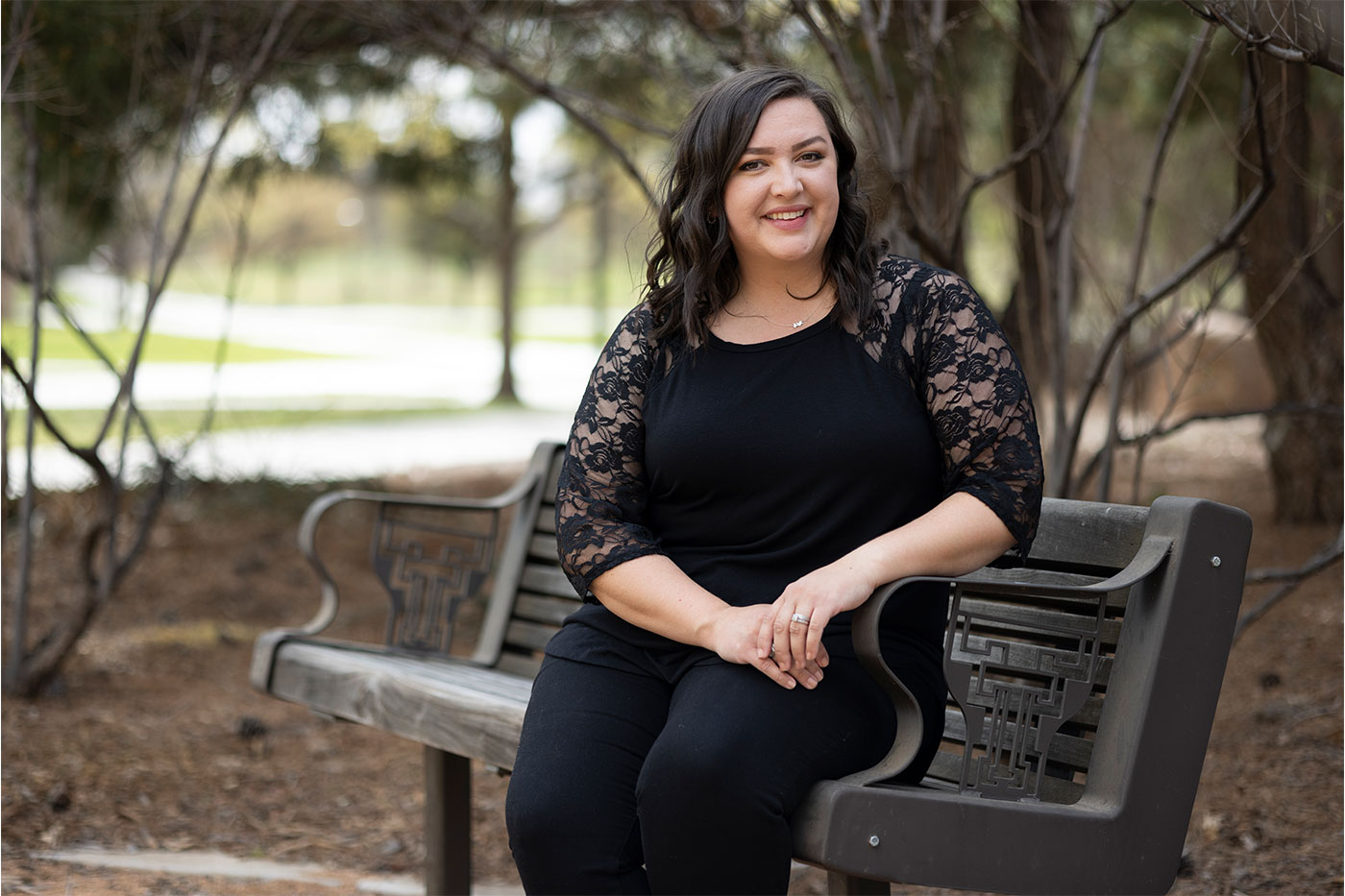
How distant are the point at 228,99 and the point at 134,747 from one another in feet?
8.21

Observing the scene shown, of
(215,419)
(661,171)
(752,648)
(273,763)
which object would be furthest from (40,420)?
(215,419)

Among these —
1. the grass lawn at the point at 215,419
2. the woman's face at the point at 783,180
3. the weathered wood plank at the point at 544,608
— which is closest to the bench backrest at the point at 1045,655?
the woman's face at the point at 783,180

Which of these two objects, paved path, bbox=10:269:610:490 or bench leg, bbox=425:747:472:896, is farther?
paved path, bbox=10:269:610:490

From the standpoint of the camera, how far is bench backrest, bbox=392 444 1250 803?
221cm

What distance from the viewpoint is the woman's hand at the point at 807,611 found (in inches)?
85.2

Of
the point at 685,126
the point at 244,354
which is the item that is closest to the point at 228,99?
the point at 685,126

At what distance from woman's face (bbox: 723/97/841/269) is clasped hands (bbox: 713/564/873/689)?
0.60 metres

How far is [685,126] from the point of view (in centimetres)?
252

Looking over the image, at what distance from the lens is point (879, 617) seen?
2164 millimetres

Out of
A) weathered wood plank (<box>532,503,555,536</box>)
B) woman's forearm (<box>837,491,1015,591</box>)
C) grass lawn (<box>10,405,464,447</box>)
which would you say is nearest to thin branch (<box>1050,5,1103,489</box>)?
weathered wood plank (<box>532,503,555,536</box>)

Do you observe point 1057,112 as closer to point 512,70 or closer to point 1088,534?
point 1088,534

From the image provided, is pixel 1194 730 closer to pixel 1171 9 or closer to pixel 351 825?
pixel 351 825

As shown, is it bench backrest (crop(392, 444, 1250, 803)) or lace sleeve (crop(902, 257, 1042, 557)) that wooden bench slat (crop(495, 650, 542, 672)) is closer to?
bench backrest (crop(392, 444, 1250, 803))

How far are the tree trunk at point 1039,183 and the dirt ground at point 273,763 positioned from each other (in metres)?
1.36
